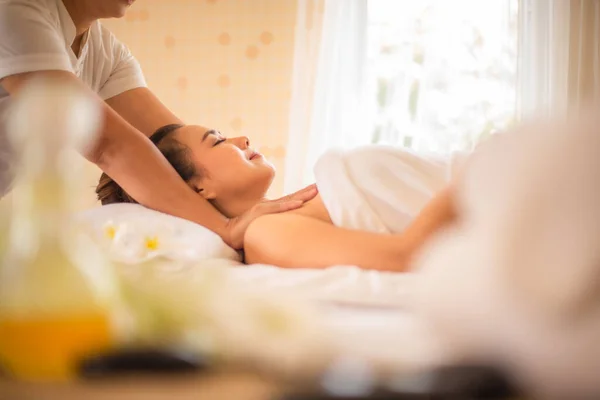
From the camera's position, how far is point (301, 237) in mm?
950

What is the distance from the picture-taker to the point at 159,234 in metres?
1.10

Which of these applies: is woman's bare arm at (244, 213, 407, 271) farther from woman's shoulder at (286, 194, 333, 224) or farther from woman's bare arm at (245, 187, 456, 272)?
woman's shoulder at (286, 194, 333, 224)

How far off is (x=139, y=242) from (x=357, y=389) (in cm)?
83

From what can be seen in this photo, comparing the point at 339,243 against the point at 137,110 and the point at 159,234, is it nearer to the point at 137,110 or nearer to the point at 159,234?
the point at 159,234

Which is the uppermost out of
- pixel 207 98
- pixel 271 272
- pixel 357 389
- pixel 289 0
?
pixel 289 0

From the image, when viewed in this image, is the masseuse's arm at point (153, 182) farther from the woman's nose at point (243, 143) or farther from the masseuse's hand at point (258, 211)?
the woman's nose at point (243, 143)

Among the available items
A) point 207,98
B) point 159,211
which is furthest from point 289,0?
point 159,211

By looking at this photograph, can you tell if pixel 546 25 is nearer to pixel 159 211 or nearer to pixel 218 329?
pixel 159 211

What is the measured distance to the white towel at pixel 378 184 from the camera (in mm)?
1048

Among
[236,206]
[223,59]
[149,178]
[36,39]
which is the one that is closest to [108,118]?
[149,178]

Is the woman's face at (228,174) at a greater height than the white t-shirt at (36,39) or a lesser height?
lesser

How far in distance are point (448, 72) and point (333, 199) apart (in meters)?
1.74

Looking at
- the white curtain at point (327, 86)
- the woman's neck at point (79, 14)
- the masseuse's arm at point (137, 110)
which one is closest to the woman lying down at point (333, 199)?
the masseuse's arm at point (137, 110)

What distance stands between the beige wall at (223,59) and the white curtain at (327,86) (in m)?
0.13
